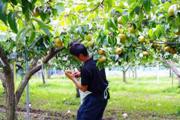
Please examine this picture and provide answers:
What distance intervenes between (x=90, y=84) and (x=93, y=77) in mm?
87

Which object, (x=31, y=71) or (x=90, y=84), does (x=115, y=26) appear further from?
(x=31, y=71)

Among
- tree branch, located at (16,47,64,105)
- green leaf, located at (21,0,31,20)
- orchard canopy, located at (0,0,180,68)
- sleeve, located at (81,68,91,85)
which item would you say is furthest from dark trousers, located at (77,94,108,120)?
green leaf, located at (21,0,31,20)

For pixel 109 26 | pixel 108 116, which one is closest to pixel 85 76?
pixel 109 26

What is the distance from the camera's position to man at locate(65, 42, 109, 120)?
12.7ft

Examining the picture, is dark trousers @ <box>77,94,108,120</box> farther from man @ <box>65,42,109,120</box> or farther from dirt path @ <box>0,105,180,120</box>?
dirt path @ <box>0,105,180,120</box>

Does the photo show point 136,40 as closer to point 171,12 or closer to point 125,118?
point 171,12

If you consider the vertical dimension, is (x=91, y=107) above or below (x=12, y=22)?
below

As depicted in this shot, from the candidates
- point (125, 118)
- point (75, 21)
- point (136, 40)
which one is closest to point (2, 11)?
point (136, 40)

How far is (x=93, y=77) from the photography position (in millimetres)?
3939

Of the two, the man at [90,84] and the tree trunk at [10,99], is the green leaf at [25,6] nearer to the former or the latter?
the man at [90,84]

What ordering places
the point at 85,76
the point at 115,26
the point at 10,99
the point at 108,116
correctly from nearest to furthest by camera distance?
the point at 115,26 → the point at 85,76 → the point at 10,99 → the point at 108,116

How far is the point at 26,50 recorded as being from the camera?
15.7 feet

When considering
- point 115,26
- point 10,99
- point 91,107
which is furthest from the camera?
point 10,99

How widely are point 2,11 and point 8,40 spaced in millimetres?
3533
